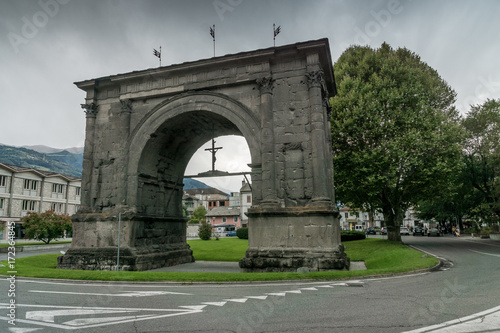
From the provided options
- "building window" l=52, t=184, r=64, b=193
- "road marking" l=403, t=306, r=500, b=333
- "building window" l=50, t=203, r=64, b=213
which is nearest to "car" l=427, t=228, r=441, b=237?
"road marking" l=403, t=306, r=500, b=333

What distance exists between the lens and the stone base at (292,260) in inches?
474

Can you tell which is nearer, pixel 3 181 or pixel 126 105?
pixel 126 105

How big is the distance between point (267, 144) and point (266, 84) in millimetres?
2691

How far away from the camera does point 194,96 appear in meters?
15.6

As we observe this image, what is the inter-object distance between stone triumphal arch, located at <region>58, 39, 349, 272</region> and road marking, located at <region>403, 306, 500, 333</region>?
21.6 ft

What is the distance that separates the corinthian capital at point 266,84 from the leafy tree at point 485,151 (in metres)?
24.8

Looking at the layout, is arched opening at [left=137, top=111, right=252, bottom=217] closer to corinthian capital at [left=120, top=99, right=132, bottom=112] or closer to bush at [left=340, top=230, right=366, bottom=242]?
corinthian capital at [left=120, top=99, right=132, bottom=112]

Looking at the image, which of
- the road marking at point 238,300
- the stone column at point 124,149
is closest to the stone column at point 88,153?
the stone column at point 124,149

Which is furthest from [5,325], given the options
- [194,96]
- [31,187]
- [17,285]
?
[31,187]

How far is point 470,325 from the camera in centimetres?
501

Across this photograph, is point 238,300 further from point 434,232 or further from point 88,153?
point 434,232

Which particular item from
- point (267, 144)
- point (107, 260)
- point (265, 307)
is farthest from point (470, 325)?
point (107, 260)

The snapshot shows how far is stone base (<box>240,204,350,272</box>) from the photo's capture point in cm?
1227

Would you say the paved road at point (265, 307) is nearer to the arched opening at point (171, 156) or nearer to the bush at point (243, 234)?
the arched opening at point (171, 156)
